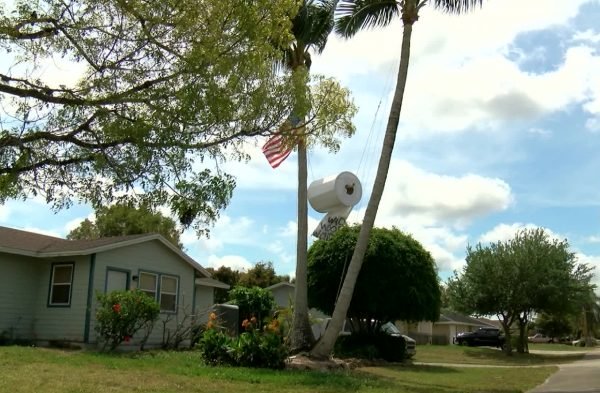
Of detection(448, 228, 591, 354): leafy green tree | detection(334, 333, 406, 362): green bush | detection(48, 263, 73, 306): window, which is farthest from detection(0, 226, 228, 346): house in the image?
detection(448, 228, 591, 354): leafy green tree

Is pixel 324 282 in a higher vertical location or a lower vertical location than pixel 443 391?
higher

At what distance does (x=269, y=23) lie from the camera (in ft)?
23.6

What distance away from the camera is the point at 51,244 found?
22.2 m

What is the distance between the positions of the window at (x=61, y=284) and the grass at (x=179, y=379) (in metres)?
4.14

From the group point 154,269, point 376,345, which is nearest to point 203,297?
point 154,269

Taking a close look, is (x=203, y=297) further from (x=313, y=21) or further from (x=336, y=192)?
(x=313, y=21)

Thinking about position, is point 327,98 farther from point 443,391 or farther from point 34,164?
point 443,391

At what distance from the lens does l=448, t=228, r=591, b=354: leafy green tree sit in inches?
1351

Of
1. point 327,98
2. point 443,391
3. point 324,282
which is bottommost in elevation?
point 443,391

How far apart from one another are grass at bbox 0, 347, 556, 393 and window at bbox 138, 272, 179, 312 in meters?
5.38

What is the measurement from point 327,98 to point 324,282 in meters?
14.5

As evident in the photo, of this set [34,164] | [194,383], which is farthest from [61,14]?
[194,383]

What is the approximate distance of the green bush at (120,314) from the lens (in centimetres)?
1830

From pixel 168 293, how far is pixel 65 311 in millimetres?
4082
